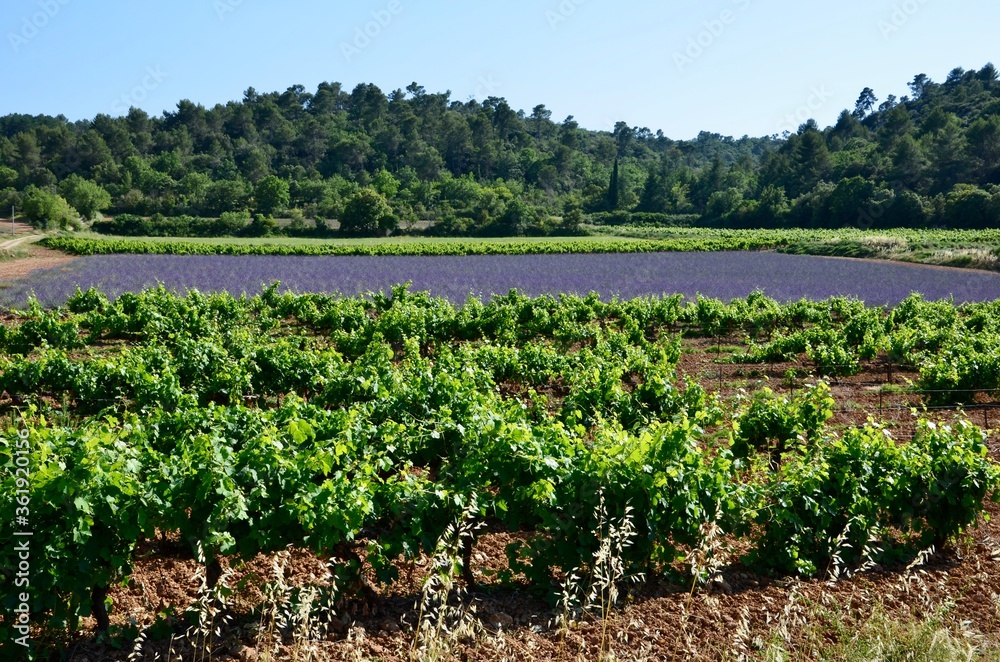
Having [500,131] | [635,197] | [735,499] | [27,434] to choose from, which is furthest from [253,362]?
[500,131]

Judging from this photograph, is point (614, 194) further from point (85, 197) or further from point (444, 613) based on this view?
point (444, 613)

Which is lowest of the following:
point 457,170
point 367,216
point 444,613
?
point 444,613

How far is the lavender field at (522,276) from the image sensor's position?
31.0 meters

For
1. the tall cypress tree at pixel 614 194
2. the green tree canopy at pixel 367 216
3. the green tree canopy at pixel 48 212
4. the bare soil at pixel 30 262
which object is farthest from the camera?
the tall cypress tree at pixel 614 194

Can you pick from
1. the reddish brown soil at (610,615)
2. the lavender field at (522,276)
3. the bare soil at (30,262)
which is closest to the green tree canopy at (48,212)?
the bare soil at (30,262)

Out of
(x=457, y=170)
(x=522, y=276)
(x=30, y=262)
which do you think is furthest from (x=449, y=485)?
(x=457, y=170)

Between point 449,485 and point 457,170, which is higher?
point 457,170

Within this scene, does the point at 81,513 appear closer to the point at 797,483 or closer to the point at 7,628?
the point at 7,628

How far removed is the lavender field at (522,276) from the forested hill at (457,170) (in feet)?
85.5

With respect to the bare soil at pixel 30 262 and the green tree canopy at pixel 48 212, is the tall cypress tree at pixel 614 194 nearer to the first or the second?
the green tree canopy at pixel 48 212

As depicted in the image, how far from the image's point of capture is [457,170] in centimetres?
12400

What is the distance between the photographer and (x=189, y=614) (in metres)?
5.41

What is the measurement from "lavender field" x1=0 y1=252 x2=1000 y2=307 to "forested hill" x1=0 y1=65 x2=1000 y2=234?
85.5 feet

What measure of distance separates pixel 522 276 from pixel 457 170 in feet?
293
